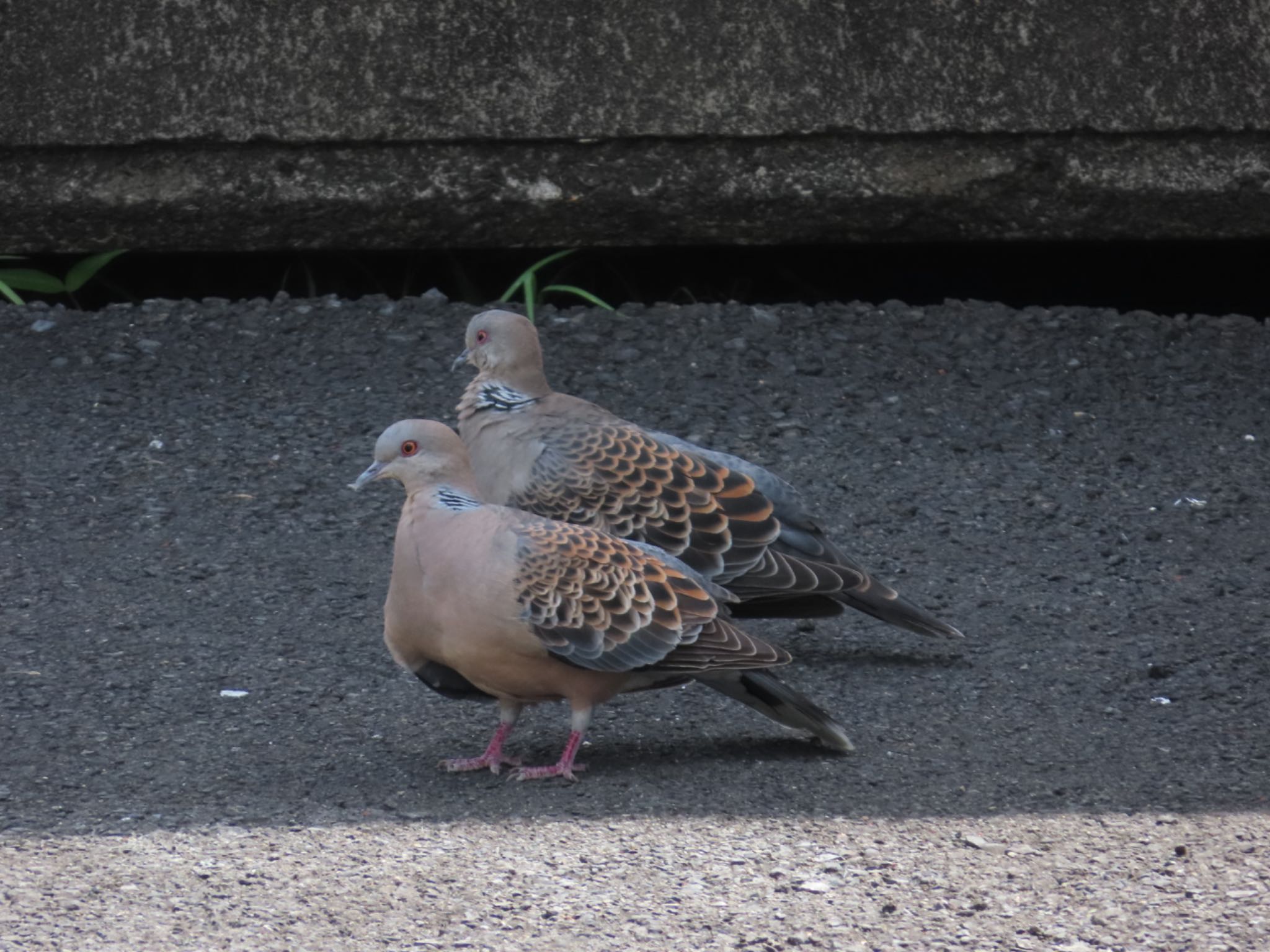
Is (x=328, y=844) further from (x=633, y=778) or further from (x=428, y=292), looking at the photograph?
(x=428, y=292)

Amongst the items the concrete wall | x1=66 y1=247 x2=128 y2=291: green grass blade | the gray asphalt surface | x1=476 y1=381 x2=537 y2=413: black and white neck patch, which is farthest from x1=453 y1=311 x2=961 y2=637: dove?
x1=66 y1=247 x2=128 y2=291: green grass blade

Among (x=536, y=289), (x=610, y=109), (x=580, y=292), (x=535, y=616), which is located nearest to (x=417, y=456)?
(x=535, y=616)

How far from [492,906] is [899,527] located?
221cm

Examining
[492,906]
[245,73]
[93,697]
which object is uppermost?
[245,73]

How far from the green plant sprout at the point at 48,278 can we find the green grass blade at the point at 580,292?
4.54ft

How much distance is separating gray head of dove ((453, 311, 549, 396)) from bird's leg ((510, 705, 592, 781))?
3.41 feet

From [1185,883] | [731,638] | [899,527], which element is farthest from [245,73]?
[1185,883]

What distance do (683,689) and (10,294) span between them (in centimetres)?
297

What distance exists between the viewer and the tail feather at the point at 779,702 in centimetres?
340

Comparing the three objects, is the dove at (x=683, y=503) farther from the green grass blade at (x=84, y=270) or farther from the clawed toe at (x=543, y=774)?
the green grass blade at (x=84, y=270)

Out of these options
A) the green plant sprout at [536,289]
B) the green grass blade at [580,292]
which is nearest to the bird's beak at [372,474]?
the green plant sprout at [536,289]

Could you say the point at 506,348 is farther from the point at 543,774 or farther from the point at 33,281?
the point at 33,281

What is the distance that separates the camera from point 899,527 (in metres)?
4.77

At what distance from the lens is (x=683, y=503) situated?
3.88 metres
